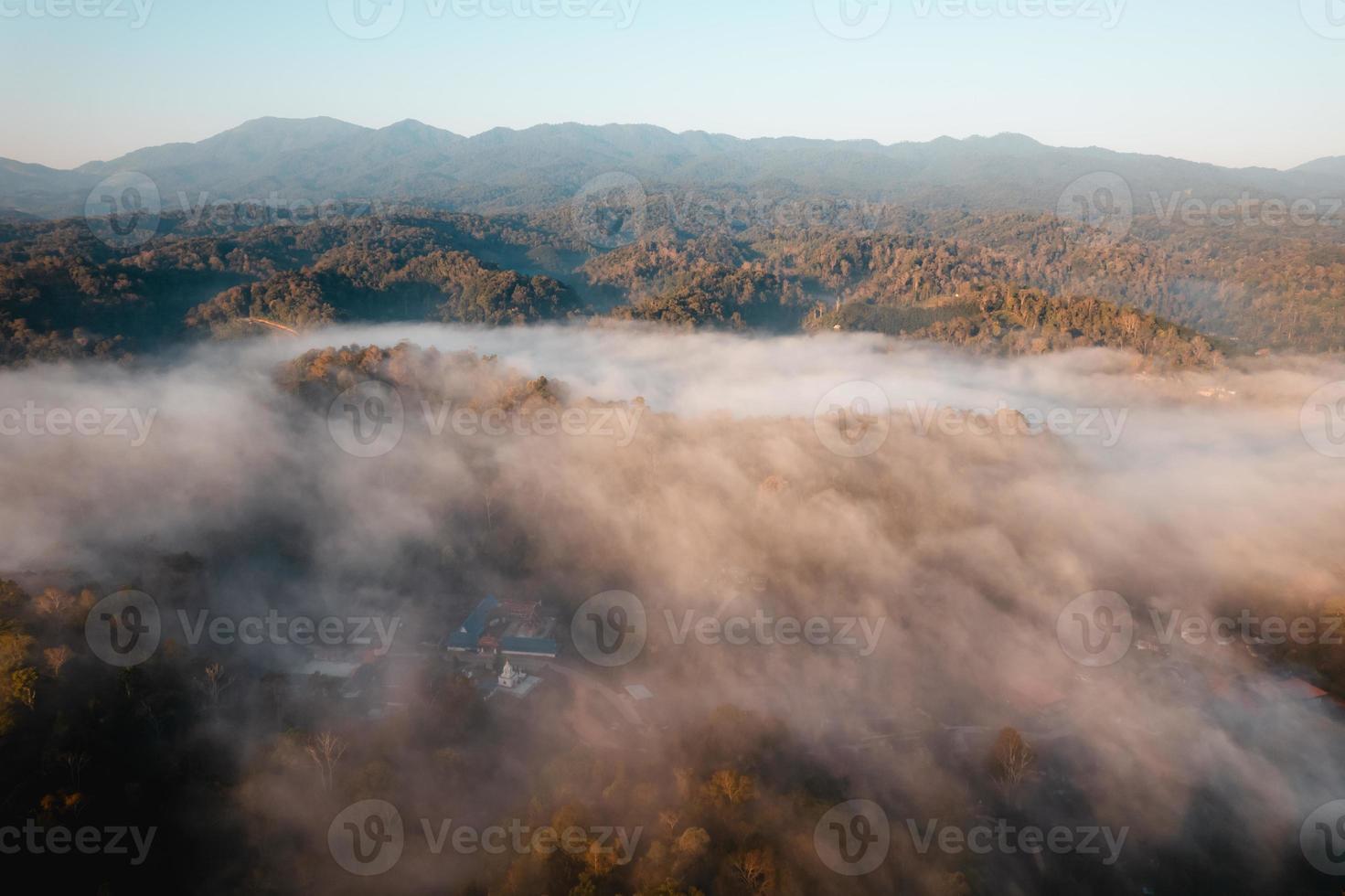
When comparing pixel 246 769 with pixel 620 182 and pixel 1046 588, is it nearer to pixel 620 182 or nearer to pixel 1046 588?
pixel 1046 588

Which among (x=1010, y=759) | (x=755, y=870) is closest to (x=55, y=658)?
(x=755, y=870)

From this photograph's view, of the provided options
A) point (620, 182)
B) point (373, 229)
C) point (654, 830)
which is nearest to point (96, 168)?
point (620, 182)

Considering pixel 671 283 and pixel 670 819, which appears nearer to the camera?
pixel 670 819

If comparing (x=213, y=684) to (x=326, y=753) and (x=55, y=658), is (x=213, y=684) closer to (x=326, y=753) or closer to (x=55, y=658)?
(x=55, y=658)

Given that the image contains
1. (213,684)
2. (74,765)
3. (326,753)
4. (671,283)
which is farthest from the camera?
(671,283)

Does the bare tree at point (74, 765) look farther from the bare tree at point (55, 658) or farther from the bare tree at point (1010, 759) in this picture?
the bare tree at point (1010, 759)

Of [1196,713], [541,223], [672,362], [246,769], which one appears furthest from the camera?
[541,223]

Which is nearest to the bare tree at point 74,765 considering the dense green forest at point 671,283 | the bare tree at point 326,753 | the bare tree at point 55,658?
the bare tree at point 55,658

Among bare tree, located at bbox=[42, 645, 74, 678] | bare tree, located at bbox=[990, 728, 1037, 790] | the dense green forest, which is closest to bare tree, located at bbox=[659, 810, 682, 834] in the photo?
bare tree, located at bbox=[990, 728, 1037, 790]

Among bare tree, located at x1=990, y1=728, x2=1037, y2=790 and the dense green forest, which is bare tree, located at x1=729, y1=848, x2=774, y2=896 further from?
the dense green forest
